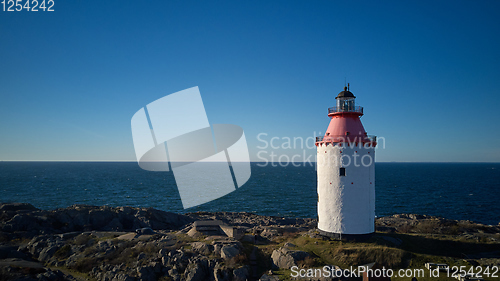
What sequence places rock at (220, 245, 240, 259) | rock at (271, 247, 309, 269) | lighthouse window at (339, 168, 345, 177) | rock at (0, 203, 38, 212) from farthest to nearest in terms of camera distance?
1. rock at (0, 203, 38, 212)
2. lighthouse window at (339, 168, 345, 177)
3. rock at (220, 245, 240, 259)
4. rock at (271, 247, 309, 269)

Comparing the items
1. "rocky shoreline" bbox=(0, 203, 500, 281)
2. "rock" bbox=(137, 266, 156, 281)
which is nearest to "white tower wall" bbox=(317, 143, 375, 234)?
"rocky shoreline" bbox=(0, 203, 500, 281)

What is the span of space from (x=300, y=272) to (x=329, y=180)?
25.4ft

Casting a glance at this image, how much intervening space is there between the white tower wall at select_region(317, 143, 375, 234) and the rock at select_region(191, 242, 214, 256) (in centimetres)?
955

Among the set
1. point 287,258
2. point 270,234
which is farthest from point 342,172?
point 270,234

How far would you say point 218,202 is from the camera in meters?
71.0

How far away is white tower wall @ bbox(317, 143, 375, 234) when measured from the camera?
22.4 metres

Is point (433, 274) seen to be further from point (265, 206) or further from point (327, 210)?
point (265, 206)

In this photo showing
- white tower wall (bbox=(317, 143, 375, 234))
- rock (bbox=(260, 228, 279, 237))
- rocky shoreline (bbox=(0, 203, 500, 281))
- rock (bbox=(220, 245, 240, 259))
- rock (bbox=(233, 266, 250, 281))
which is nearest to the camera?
rock (bbox=(233, 266, 250, 281))

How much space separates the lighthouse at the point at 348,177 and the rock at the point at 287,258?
4273 mm

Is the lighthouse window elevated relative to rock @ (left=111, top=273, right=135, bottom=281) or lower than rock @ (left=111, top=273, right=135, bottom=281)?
elevated

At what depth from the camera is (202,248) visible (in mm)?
21781

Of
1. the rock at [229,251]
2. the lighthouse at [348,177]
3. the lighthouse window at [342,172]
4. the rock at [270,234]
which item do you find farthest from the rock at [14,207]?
the lighthouse window at [342,172]

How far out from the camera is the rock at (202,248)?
21359mm

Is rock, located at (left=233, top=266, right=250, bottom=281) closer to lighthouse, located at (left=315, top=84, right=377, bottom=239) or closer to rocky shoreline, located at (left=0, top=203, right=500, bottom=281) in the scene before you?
rocky shoreline, located at (left=0, top=203, right=500, bottom=281)
